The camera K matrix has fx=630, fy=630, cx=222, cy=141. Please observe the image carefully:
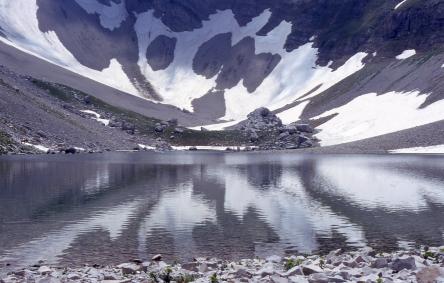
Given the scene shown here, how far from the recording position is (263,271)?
900 inches

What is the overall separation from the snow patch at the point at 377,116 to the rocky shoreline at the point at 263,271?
10586 centimetres

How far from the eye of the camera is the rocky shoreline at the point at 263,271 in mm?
21094

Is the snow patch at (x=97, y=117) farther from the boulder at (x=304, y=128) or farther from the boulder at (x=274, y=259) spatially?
the boulder at (x=274, y=259)

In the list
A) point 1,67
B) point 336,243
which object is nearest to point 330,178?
point 336,243

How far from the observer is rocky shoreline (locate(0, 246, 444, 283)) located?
21.1m

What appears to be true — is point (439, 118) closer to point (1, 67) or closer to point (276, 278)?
point (1, 67)

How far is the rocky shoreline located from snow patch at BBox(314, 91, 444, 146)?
4168 inches

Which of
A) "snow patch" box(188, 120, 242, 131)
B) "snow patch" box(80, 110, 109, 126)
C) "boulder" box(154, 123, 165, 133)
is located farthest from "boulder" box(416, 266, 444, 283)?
"snow patch" box(188, 120, 242, 131)

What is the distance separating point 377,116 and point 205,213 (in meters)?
109

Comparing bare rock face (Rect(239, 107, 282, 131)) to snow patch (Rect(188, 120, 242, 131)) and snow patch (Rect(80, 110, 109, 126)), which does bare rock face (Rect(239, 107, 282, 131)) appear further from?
snow patch (Rect(80, 110, 109, 126))

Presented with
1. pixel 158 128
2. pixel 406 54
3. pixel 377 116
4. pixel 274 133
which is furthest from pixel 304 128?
pixel 406 54

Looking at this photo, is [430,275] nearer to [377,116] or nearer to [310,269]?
[310,269]

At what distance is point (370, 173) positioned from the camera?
75125mm

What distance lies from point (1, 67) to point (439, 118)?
331 feet
